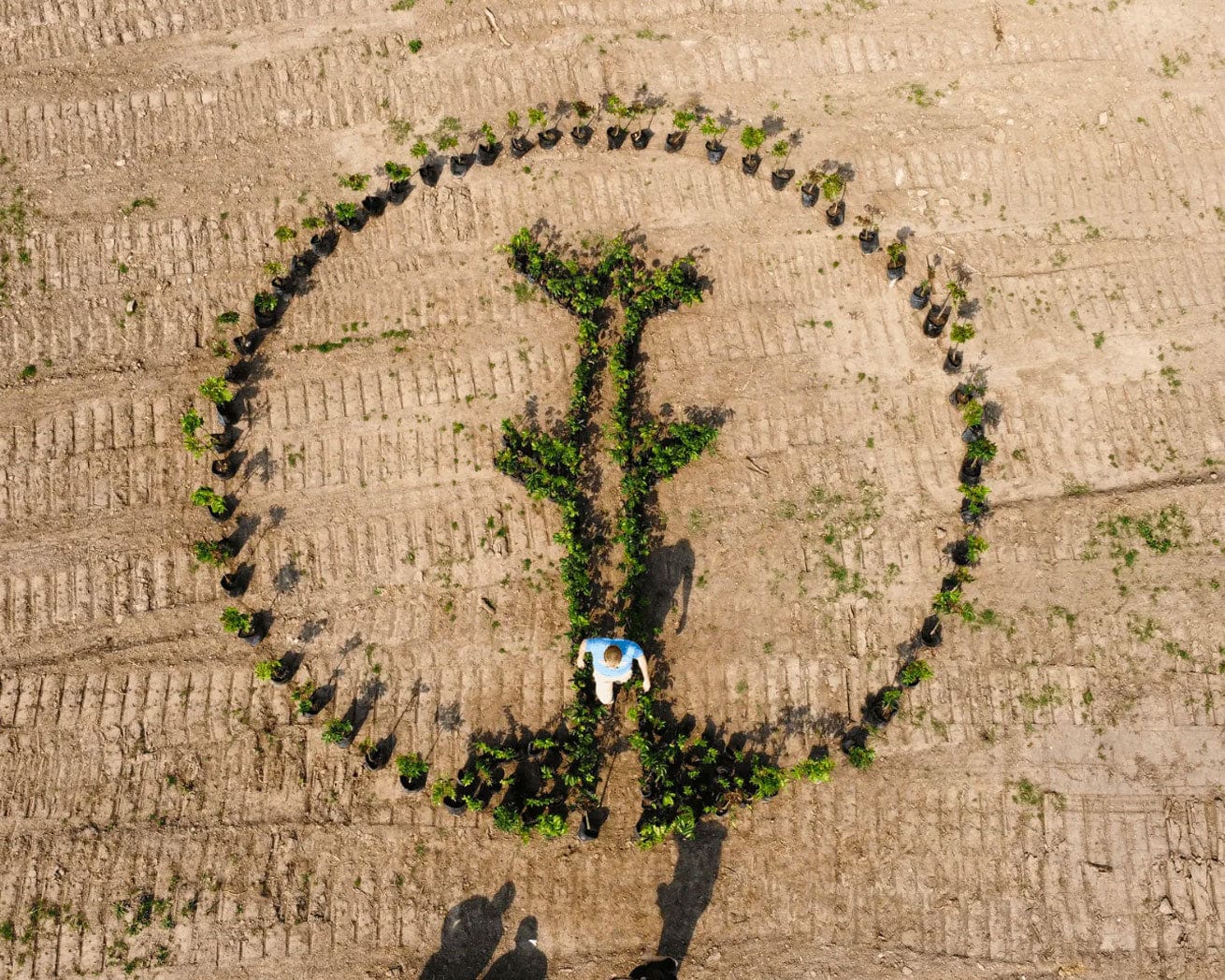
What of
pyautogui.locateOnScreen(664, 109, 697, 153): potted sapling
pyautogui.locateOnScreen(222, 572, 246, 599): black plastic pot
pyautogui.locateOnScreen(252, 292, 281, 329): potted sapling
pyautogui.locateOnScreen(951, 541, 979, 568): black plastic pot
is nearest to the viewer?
pyautogui.locateOnScreen(222, 572, 246, 599): black plastic pot

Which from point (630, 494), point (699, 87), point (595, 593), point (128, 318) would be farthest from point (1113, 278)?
point (128, 318)

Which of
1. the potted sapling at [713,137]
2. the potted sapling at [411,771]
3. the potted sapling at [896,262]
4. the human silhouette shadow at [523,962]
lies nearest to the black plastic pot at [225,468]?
the potted sapling at [411,771]

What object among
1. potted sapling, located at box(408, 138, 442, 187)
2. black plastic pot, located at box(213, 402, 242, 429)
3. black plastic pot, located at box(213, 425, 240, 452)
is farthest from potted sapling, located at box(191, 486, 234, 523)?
potted sapling, located at box(408, 138, 442, 187)

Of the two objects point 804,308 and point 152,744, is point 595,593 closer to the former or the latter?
point 804,308

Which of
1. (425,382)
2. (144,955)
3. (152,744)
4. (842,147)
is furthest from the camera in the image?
(842,147)

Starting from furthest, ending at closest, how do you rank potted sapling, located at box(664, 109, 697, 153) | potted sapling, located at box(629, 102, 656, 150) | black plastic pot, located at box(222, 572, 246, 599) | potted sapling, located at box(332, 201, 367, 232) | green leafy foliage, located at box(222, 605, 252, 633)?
potted sapling, located at box(629, 102, 656, 150) → potted sapling, located at box(664, 109, 697, 153) → potted sapling, located at box(332, 201, 367, 232) → black plastic pot, located at box(222, 572, 246, 599) → green leafy foliage, located at box(222, 605, 252, 633)

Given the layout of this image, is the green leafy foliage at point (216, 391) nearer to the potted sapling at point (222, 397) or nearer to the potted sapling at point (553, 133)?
the potted sapling at point (222, 397)

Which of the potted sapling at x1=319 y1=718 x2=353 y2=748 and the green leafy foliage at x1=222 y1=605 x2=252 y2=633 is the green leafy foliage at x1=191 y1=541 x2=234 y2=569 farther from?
the potted sapling at x1=319 y1=718 x2=353 y2=748
